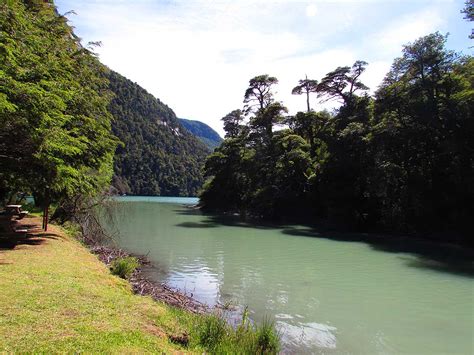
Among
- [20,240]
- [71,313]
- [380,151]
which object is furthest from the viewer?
[380,151]

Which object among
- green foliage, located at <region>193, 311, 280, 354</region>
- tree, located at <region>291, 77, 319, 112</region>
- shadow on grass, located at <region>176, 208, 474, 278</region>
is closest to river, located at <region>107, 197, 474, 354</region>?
shadow on grass, located at <region>176, 208, 474, 278</region>

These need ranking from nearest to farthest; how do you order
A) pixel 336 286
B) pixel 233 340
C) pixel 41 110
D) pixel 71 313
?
pixel 71 313 → pixel 233 340 → pixel 41 110 → pixel 336 286

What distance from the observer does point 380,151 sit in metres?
32.7

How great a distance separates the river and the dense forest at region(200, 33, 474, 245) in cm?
508

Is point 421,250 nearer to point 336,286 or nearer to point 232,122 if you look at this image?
point 336,286

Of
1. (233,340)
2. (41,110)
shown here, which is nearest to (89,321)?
(233,340)

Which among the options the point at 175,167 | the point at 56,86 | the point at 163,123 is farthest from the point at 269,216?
the point at 163,123

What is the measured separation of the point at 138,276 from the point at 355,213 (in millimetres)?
28269

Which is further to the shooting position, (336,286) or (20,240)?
(336,286)

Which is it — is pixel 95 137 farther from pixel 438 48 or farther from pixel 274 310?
pixel 438 48

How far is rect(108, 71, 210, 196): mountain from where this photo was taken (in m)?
148

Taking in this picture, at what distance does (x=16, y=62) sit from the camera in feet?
31.6

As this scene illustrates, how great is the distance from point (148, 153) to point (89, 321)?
154m

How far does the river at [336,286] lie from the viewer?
950cm
